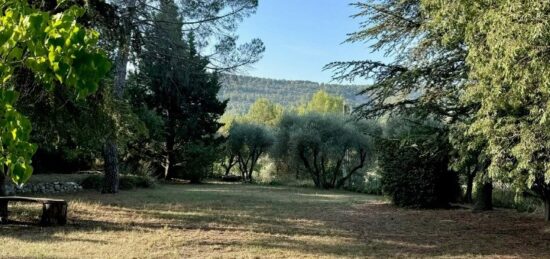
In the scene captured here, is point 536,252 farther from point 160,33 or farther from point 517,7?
point 160,33

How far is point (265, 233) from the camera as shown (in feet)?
29.6

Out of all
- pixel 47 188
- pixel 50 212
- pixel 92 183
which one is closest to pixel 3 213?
pixel 50 212

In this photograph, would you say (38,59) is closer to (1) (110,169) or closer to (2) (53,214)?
(2) (53,214)

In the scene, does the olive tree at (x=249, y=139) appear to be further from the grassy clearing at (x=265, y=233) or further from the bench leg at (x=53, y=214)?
the bench leg at (x=53, y=214)

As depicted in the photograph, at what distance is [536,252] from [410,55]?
5473 millimetres

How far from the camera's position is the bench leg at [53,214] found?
911cm

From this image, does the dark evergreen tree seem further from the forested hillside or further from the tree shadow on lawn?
the forested hillside

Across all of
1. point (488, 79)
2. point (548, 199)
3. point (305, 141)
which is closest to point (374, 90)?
point (548, 199)

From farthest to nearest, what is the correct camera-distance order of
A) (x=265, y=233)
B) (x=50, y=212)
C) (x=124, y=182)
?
1. (x=124, y=182)
2. (x=50, y=212)
3. (x=265, y=233)

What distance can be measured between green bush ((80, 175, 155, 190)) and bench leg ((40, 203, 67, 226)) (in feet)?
32.8

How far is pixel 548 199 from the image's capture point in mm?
11102

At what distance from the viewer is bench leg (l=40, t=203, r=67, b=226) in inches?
359

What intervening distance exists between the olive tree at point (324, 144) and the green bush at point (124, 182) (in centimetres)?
1075

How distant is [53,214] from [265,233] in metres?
3.94
